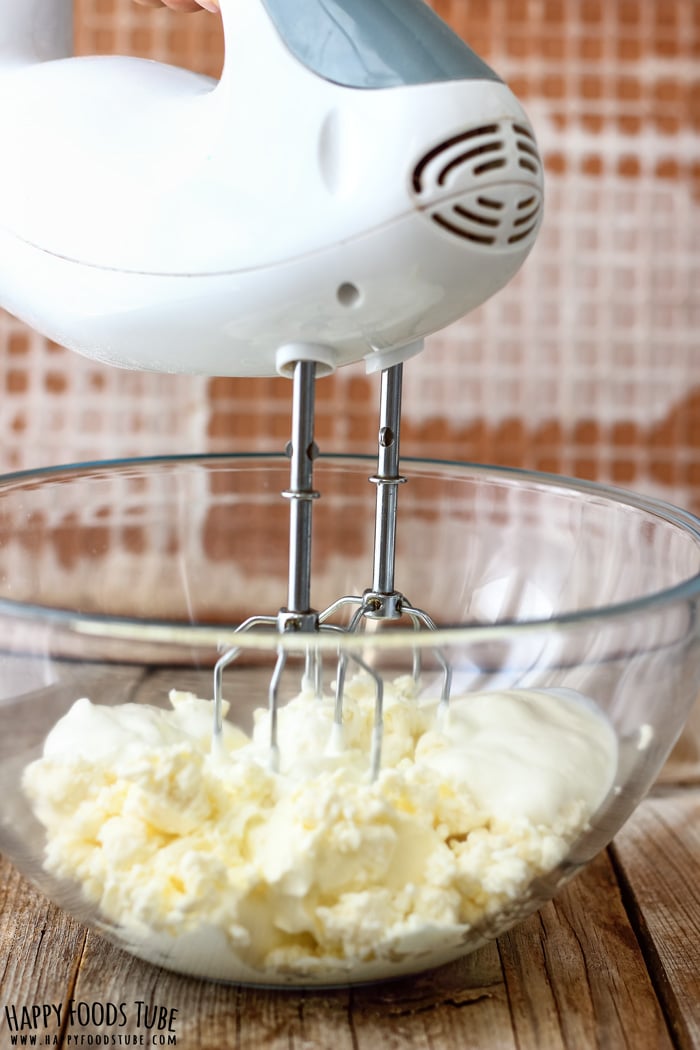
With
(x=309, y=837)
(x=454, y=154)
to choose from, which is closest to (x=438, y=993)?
(x=309, y=837)

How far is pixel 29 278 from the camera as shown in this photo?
1.52 ft

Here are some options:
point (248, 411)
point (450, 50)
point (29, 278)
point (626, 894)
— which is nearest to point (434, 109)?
point (450, 50)

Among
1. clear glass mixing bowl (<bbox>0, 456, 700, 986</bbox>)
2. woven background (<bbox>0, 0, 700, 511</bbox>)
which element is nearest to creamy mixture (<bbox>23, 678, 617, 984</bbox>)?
clear glass mixing bowl (<bbox>0, 456, 700, 986</bbox>)

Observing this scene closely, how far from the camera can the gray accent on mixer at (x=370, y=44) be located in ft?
1.36

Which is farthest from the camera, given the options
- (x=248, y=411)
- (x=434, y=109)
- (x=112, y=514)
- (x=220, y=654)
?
(x=248, y=411)

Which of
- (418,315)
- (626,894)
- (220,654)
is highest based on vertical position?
(418,315)

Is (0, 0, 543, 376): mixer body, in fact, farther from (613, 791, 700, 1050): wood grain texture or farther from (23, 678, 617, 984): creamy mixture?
(613, 791, 700, 1050): wood grain texture

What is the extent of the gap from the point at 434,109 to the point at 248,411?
2.36ft

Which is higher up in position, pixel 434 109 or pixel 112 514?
pixel 434 109

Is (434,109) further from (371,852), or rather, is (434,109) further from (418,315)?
(371,852)

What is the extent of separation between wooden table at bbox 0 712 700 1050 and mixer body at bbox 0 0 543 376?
252 mm

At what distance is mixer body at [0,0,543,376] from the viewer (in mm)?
411

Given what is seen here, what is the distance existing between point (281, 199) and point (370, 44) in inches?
2.5

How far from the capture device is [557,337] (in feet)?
3.65
